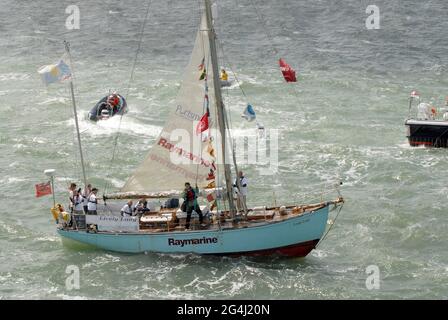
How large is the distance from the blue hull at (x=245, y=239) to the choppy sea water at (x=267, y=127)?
547 millimetres

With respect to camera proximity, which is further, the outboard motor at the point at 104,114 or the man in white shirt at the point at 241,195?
the outboard motor at the point at 104,114

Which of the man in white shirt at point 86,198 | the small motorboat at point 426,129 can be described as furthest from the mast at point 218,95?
the small motorboat at point 426,129

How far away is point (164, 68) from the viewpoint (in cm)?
7244

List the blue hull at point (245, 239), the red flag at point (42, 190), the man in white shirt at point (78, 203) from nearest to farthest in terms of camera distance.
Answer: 1. the blue hull at point (245, 239)
2. the red flag at point (42, 190)
3. the man in white shirt at point (78, 203)

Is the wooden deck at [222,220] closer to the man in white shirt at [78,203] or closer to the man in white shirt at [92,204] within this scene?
the man in white shirt at [92,204]

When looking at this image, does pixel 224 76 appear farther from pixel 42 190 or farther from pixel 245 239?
pixel 245 239

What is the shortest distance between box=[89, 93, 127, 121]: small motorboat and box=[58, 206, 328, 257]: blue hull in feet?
73.4

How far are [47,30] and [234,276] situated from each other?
168 feet

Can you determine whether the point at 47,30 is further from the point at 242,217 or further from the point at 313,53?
the point at 242,217

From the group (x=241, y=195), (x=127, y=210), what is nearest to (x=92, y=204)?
(x=127, y=210)

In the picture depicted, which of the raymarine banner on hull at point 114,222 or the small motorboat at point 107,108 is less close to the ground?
the raymarine banner on hull at point 114,222

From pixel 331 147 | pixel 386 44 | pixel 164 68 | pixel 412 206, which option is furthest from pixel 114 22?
pixel 412 206

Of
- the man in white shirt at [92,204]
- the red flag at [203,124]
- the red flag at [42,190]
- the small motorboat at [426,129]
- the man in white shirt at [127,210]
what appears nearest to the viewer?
the red flag at [203,124]

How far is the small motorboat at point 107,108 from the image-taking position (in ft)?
202
